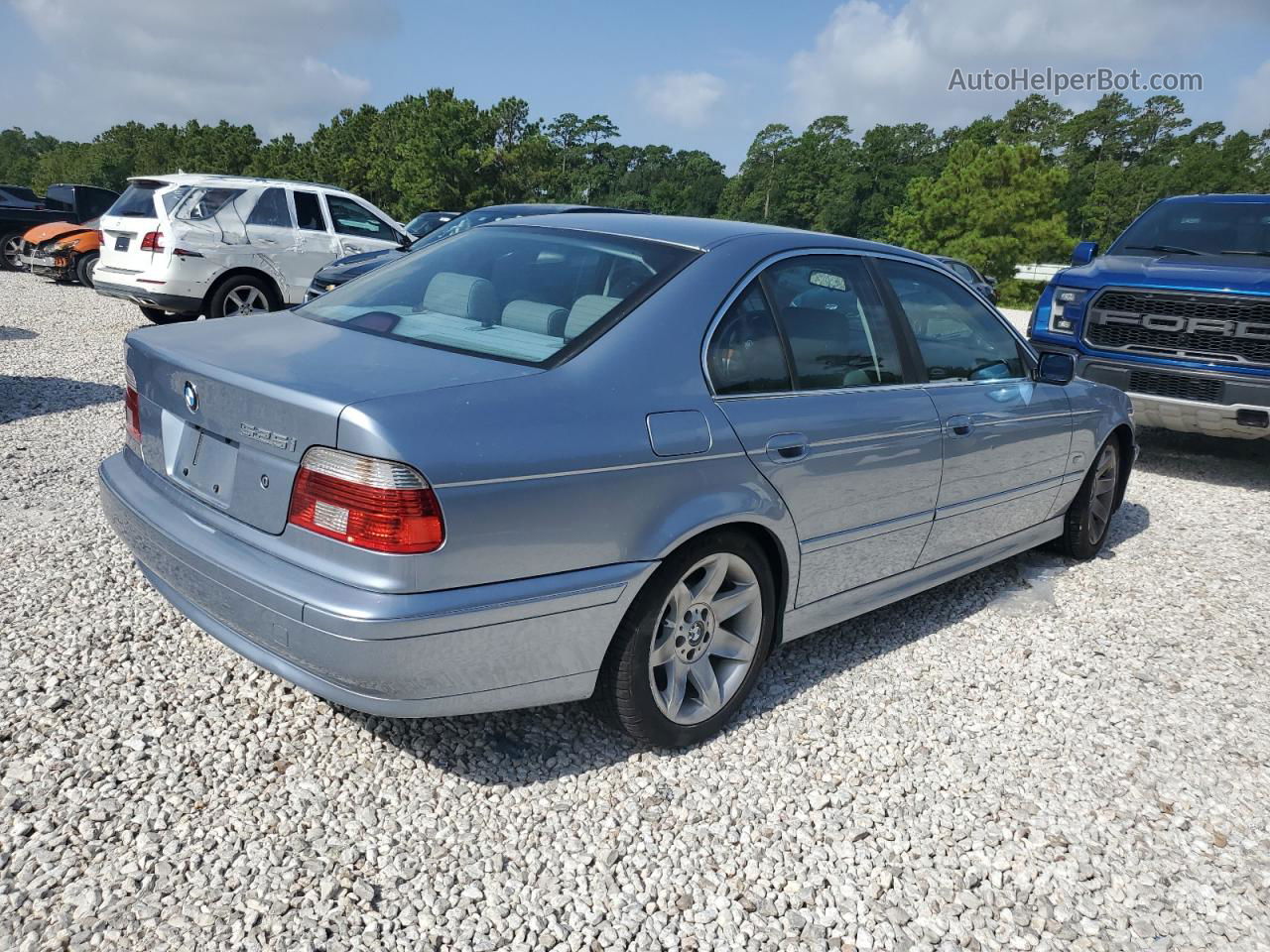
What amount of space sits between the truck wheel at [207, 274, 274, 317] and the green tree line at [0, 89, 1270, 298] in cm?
3541

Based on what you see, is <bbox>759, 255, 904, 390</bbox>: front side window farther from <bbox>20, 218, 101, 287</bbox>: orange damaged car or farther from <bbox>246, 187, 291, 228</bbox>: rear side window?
<bbox>20, 218, 101, 287</bbox>: orange damaged car

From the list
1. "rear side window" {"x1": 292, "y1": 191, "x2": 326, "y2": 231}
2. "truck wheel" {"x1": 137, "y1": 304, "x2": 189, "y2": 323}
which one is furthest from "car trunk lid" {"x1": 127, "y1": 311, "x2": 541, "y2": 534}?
"truck wheel" {"x1": 137, "y1": 304, "x2": 189, "y2": 323}

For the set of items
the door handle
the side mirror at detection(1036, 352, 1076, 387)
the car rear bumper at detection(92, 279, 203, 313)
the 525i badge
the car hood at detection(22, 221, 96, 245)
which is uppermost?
the side mirror at detection(1036, 352, 1076, 387)

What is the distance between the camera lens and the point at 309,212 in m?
11.2

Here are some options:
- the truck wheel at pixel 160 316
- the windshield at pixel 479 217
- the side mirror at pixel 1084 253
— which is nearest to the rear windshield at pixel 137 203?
the truck wheel at pixel 160 316

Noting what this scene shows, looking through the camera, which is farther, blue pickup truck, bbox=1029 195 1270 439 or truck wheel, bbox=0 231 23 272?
truck wheel, bbox=0 231 23 272

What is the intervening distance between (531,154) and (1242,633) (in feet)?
196

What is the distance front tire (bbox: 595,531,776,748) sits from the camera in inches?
110

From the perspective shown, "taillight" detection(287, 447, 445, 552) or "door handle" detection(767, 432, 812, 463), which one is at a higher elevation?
"door handle" detection(767, 432, 812, 463)

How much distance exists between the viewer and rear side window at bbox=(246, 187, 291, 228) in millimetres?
10664

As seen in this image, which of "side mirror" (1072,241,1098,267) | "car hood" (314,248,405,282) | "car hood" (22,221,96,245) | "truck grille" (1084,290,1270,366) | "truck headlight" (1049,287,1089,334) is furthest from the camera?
"car hood" (22,221,96,245)

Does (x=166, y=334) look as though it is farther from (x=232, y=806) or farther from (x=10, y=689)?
(x=232, y=806)

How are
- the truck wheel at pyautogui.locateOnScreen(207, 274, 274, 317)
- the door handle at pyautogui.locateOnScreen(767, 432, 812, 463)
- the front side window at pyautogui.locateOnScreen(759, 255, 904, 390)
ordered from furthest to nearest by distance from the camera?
Result: 1. the truck wheel at pyautogui.locateOnScreen(207, 274, 274, 317)
2. the front side window at pyautogui.locateOnScreen(759, 255, 904, 390)
3. the door handle at pyautogui.locateOnScreen(767, 432, 812, 463)

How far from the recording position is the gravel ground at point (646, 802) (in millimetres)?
2338
